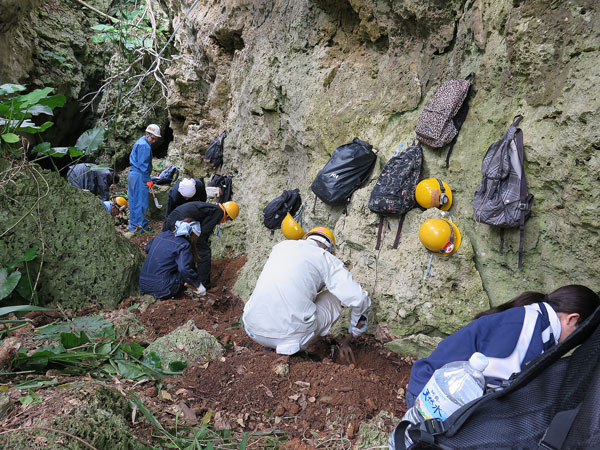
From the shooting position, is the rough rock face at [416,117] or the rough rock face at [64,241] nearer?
the rough rock face at [416,117]

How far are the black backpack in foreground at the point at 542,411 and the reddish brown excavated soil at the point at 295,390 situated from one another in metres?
1.35

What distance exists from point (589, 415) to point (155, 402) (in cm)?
252

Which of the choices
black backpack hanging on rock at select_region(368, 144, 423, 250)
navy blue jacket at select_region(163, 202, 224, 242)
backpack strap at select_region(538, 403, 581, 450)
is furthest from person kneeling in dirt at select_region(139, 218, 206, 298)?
backpack strap at select_region(538, 403, 581, 450)

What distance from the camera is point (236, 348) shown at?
159 inches

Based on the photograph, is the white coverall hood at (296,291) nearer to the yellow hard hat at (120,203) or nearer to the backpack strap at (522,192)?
the backpack strap at (522,192)

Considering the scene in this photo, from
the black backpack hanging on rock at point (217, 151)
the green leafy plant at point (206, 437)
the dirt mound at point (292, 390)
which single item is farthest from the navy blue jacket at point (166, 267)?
the black backpack hanging on rock at point (217, 151)

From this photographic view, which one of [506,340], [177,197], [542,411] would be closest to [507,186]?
[506,340]

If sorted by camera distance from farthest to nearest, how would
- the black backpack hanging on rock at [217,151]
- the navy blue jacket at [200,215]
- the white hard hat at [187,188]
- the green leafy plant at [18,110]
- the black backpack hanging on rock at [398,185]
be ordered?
the black backpack hanging on rock at [217,151], the white hard hat at [187,188], the navy blue jacket at [200,215], the green leafy plant at [18,110], the black backpack hanging on rock at [398,185]

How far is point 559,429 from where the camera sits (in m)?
1.24

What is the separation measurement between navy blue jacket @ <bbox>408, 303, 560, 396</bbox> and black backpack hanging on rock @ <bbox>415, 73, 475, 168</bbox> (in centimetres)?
219

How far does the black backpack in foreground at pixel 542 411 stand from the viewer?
1.22 meters

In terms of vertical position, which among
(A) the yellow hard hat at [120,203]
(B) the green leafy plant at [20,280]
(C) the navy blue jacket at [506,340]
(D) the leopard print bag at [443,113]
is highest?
(D) the leopard print bag at [443,113]

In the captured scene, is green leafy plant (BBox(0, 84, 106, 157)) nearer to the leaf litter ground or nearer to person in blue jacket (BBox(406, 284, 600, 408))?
the leaf litter ground

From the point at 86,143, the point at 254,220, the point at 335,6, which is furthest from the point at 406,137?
the point at 86,143
